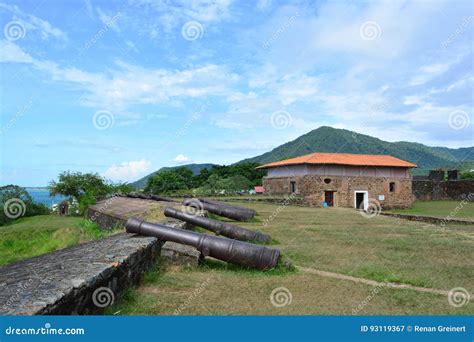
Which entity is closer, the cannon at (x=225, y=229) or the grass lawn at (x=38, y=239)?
the cannon at (x=225, y=229)

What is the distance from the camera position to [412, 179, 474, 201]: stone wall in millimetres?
38469

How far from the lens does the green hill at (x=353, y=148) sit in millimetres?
110500

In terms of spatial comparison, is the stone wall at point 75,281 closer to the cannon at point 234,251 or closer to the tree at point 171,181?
the cannon at point 234,251

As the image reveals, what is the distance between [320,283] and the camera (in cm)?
593

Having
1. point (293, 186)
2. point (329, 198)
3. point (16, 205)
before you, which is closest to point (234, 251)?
point (293, 186)

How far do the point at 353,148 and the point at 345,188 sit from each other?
8237cm

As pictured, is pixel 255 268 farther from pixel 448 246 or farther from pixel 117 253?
pixel 448 246

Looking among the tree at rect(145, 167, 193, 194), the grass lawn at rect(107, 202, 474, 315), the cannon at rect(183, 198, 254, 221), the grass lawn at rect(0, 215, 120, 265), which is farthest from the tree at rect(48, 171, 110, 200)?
the grass lawn at rect(107, 202, 474, 315)

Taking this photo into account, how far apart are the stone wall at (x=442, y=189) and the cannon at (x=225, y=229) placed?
3525 cm

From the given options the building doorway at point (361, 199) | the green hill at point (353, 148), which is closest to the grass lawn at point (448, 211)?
the building doorway at point (361, 199)

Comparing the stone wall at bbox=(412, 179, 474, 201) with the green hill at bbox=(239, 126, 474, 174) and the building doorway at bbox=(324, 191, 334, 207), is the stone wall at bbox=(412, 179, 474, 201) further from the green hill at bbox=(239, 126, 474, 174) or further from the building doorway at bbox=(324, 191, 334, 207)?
the green hill at bbox=(239, 126, 474, 174)

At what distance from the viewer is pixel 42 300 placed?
3.33 metres

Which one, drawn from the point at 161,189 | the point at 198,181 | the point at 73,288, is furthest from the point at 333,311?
the point at 198,181

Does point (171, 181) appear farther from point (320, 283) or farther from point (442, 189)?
point (320, 283)
